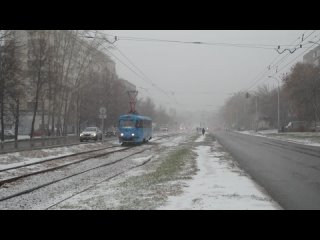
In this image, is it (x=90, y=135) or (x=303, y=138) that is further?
(x=303, y=138)

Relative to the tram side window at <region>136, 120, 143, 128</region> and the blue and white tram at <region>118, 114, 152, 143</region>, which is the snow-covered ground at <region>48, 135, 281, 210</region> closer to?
the blue and white tram at <region>118, 114, 152, 143</region>

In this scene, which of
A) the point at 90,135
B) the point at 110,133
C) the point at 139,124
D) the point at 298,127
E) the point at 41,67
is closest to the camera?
the point at 139,124

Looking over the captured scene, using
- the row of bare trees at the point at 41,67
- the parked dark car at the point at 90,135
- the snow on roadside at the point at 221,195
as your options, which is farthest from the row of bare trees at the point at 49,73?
the snow on roadside at the point at 221,195

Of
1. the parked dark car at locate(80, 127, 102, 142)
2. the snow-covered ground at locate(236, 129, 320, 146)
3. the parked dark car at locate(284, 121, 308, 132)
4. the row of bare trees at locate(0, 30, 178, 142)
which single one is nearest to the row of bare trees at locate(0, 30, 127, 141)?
the row of bare trees at locate(0, 30, 178, 142)

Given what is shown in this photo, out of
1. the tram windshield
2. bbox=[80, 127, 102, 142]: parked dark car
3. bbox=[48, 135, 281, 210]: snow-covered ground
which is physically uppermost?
the tram windshield

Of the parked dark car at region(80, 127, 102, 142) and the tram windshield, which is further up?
the tram windshield

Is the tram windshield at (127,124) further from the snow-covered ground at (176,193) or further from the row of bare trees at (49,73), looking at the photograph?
the snow-covered ground at (176,193)

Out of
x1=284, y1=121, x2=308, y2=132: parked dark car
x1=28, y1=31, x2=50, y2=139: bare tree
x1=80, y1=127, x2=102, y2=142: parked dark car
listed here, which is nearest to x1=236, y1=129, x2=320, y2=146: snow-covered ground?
x1=284, y1=121, x2=308, y2=132: parked dark car

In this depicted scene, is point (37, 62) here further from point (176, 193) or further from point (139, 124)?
point (176, 193)

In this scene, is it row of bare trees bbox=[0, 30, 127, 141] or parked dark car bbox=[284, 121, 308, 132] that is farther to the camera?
parked dark car bbox=[284, 121, 308, 132]

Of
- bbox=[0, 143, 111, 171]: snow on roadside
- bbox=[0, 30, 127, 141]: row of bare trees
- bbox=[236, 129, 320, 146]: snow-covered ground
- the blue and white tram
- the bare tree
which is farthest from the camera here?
the bare tree

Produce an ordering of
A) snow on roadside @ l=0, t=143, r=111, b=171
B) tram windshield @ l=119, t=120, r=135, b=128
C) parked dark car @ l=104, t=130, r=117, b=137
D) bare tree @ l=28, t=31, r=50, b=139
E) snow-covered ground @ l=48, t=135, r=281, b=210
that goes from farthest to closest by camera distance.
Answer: parked dark car @ l=104, t=130, r=117, b=137, bare tree @ l=28, t=31, r=50, b=139, tram windshield @ l=119, t=120, r=135, b=128, snow on roadside @ l=0, t=143, r=111, b=171, snow-covered ground @ l=48, t=135, r=281, b=210

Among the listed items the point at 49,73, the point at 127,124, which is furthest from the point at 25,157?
the point at 49,73
